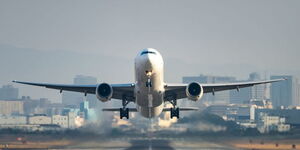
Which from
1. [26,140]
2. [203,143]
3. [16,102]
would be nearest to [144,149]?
[203,143]

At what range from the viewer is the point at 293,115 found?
279 ft

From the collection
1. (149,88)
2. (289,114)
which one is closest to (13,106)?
(289,114)

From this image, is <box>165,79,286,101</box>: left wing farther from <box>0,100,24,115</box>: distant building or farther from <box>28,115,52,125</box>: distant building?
<box>0,100,24,115</box>: distant building

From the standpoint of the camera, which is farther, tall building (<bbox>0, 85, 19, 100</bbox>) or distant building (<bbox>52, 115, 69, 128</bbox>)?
tall building (<bbox>0, 85, 19, 100</bbox>)

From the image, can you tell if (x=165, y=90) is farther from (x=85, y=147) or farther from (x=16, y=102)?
(x=16, y=102)

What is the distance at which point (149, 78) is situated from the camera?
46.3m

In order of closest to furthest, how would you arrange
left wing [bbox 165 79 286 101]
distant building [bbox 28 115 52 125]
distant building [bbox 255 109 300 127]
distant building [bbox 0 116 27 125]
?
1. left wing [bbox 165 79 286 101]
2. distant building [bbox 0 116 27 125]
3. distant building [bbox 255 109 300 127]
4. distant building [bbox 28 115 52 125]

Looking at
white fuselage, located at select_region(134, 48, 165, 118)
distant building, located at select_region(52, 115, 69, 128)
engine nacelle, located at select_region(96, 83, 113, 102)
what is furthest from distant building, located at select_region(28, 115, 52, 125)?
engine nacelle, located at select_region(96, 83, 113, 102)

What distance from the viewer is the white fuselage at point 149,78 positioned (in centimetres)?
4544

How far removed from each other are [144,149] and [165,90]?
8.35 meters

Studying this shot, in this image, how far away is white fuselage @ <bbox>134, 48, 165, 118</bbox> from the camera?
45.4 m

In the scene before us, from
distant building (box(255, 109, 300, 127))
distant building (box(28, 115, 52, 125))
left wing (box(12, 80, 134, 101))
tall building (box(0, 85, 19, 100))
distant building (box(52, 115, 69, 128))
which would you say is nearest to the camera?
left wing (box(12, 80, 134, 101))

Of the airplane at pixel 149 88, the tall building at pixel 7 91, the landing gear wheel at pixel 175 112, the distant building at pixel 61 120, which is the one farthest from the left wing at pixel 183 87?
the tall building at pixel 7 91

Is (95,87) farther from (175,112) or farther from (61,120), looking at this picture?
(61,120)
